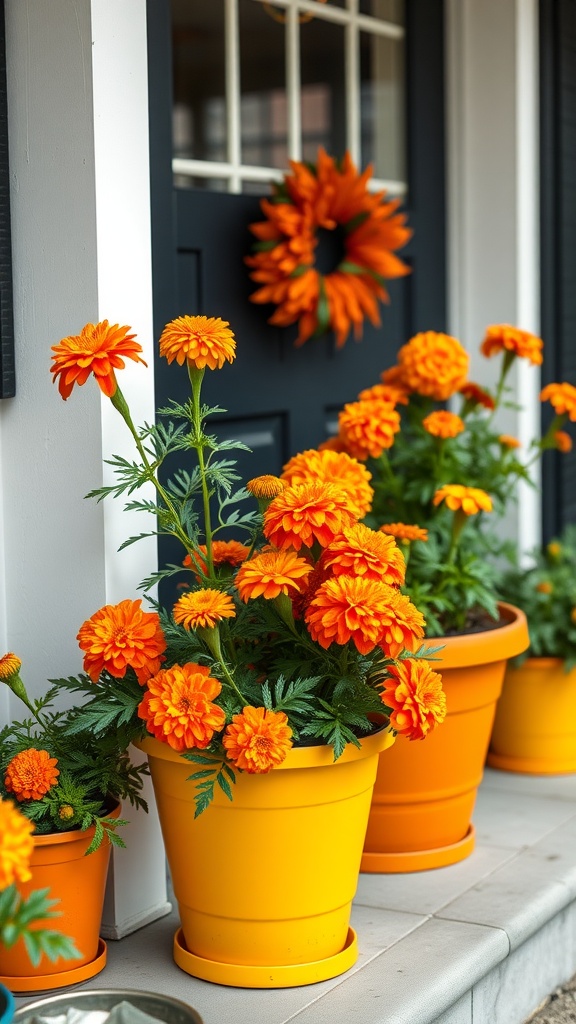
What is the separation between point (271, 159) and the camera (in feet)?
8.66

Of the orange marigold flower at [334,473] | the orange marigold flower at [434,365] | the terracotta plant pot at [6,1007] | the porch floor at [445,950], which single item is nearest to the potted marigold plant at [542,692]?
the porch floor at [445,950]

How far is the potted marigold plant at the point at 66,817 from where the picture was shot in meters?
1.70

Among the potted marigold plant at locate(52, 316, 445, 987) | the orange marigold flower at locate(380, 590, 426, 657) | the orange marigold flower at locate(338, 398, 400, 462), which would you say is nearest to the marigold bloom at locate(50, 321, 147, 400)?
the potted marigold plant at locate(52, 316, 445, 987)

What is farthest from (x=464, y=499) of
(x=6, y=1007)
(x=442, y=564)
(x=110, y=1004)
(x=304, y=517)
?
(x=6, y=1007)

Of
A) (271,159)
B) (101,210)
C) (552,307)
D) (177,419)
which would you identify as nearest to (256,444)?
(177,419)

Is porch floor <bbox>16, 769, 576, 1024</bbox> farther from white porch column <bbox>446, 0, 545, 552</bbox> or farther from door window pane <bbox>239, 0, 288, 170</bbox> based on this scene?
door window pane <bbox>239, 0, 288, 170</bbox>

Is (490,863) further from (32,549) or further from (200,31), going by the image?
(200,31)

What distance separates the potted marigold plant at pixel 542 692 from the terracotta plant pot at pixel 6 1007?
1492mm

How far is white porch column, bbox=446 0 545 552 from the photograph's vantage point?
2979 millimetres

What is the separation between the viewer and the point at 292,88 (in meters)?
2.66

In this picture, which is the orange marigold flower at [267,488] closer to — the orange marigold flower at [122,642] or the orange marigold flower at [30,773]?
the orange marigold flower at [122,642]

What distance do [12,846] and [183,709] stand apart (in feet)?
1.38

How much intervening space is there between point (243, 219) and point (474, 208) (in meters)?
0.80

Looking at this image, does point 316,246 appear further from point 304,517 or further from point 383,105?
point 304,517
